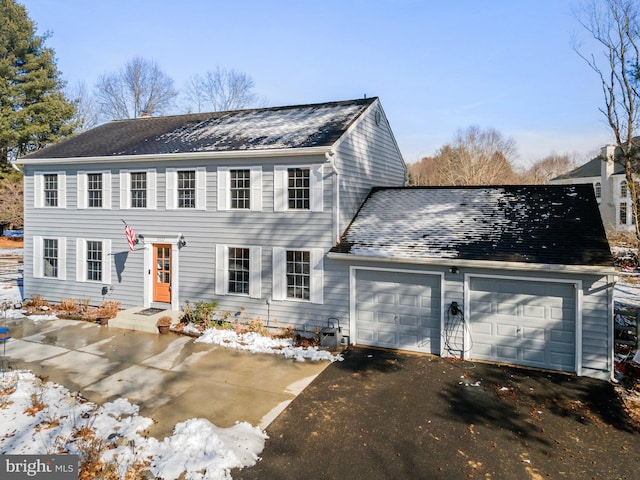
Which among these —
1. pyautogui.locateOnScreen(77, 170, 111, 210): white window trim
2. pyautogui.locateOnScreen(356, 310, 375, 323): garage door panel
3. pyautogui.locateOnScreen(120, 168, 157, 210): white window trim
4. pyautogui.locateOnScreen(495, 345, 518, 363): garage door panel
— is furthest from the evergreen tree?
pyautogui.locateOnScreen(495, 345, 518, 363): garage door panel

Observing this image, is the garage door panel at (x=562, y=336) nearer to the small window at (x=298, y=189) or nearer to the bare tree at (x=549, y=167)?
the small window at (x=298, y=189)

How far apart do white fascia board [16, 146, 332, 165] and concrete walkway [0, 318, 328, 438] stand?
5.64 m

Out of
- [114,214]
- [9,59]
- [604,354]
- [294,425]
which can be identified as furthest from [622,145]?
[9,59]

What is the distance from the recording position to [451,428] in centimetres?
692

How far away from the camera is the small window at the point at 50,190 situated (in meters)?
15.4

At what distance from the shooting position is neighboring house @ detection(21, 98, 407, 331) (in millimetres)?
11836

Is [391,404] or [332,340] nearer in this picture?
[391,404]

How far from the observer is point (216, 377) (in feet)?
29.7

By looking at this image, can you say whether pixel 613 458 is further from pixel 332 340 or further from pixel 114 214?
pixel 114 214

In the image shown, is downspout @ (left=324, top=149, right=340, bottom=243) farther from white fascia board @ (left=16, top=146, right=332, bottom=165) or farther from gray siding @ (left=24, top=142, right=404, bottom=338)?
white fascia board @ (left=16, top=146, right=332, bottom=165)

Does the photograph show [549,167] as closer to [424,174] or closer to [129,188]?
[424,174]

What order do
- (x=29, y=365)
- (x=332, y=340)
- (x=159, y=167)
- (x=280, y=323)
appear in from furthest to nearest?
(x=159, y=167)
(x=280, y=323)
(x=332, y=340)
(x=29, y=365)

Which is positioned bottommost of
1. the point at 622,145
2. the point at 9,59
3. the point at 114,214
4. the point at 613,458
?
the point at 613,458

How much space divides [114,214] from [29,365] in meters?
6.20
